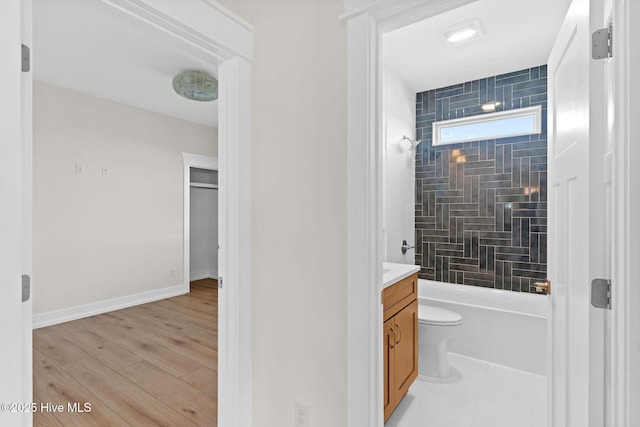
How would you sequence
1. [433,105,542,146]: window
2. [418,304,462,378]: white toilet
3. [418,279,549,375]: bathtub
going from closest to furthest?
[418,304,462,378]: white toilet → [418,279,549,375]: bathtub → [433,105,542,146]: window

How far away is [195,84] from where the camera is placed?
328 centimetres

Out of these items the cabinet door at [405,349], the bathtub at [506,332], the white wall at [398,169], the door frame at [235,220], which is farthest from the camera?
the white wall at [398,169]

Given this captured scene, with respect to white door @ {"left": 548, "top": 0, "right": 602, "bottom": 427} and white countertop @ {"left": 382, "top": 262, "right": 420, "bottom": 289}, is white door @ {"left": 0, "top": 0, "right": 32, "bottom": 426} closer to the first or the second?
white countertop @ {"left": 382, "top": 262, "right": 420, "bottom": 289}

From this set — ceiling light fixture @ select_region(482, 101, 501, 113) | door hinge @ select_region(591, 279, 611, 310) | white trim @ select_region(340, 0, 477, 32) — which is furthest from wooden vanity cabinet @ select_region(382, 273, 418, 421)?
ceiling light fixture @ select_region(482, 101, 501, 113)

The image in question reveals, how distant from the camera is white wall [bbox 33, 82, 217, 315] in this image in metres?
3.43

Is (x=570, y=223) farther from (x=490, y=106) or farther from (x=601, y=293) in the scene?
(x=490, y=106)

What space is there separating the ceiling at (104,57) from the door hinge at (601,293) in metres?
1.73

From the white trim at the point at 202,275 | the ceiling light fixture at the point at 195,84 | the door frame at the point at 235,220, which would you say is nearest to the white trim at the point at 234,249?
the door frame at the point at 235,220

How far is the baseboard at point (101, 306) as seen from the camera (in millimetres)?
3436

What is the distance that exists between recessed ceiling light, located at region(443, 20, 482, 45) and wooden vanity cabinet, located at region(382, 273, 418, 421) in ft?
6.32

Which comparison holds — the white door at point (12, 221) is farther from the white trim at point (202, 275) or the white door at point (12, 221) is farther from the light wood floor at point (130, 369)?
the white trim at point (202, 275)

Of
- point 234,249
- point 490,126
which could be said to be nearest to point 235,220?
point 234,249

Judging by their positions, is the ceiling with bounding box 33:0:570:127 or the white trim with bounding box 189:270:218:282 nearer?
the ceiling with bounding box 33:0:570:127

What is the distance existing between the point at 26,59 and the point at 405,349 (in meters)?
2.20
